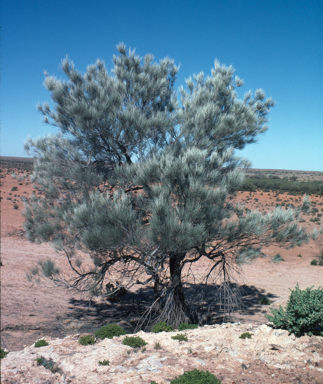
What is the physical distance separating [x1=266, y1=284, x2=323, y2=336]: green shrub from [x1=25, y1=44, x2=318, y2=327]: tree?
1.85 metres

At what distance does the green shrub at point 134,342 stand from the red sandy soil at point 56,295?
2597 mm

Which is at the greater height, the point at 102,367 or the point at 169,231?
the point at 169,231

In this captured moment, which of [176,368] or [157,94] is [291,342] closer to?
[176,368]

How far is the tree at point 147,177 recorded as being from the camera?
5.69 m

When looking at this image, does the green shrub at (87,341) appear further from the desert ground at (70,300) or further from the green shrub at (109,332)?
the desert ground at (70,300)

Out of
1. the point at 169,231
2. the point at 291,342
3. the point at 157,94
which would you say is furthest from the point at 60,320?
the point at 157,94

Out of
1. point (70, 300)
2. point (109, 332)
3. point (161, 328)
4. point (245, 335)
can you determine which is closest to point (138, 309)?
point (70, 300)

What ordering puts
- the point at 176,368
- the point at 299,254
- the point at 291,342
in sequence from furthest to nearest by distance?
1. the point at 299,254
2. the point at 291,342
3. the point at 176,368

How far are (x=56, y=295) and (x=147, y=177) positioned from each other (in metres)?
6.64

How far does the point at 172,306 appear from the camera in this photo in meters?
6.70

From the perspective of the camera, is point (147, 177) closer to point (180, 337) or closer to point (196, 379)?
point (180, 337)

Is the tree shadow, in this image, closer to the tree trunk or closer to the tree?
the tree trunk

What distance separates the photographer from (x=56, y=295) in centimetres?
998

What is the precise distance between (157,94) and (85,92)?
1979 mm
